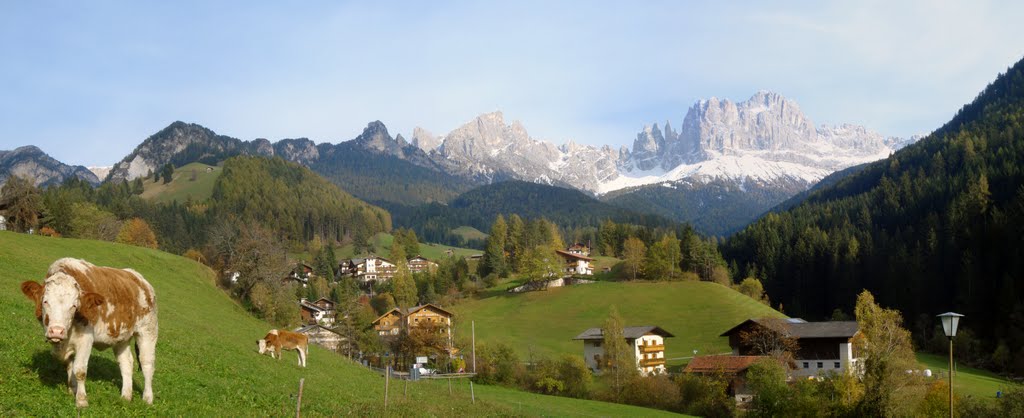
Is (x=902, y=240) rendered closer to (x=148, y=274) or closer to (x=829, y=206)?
(x=829, y=206)

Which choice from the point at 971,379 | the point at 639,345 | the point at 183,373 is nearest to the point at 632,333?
the point at 639,345

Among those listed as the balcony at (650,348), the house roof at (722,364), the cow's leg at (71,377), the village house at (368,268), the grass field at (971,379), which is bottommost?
the grass field at (971,379)

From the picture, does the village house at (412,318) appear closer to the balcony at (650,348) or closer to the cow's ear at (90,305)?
the balcony at (650,348)

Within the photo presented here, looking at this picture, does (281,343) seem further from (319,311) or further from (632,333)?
(319,311)

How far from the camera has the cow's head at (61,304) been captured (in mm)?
12195

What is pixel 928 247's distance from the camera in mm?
137500

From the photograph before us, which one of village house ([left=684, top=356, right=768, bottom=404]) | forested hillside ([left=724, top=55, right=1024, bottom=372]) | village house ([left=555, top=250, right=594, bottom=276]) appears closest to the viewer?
village house ([left=684, top=356, right=768, bottom=404])

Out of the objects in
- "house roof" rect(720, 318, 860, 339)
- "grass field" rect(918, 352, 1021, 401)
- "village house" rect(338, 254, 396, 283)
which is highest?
"village house" rect(338, 254, 396, 283)

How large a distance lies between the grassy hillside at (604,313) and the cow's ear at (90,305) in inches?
3183

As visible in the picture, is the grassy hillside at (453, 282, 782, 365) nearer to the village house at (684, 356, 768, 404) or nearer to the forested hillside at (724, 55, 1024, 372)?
the village house at (684, 356, 768, 404)

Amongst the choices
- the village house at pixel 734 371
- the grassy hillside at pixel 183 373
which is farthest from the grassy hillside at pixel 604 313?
the grassy hillside at pixel 183 373

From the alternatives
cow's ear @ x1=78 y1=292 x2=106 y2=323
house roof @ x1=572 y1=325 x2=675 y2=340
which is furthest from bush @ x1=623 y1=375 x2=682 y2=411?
cow's ear @ x1=78 y1=292 x2=106 y2=323

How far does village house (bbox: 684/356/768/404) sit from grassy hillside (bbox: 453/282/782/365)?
19762 mm

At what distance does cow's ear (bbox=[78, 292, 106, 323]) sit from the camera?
42.6ft
